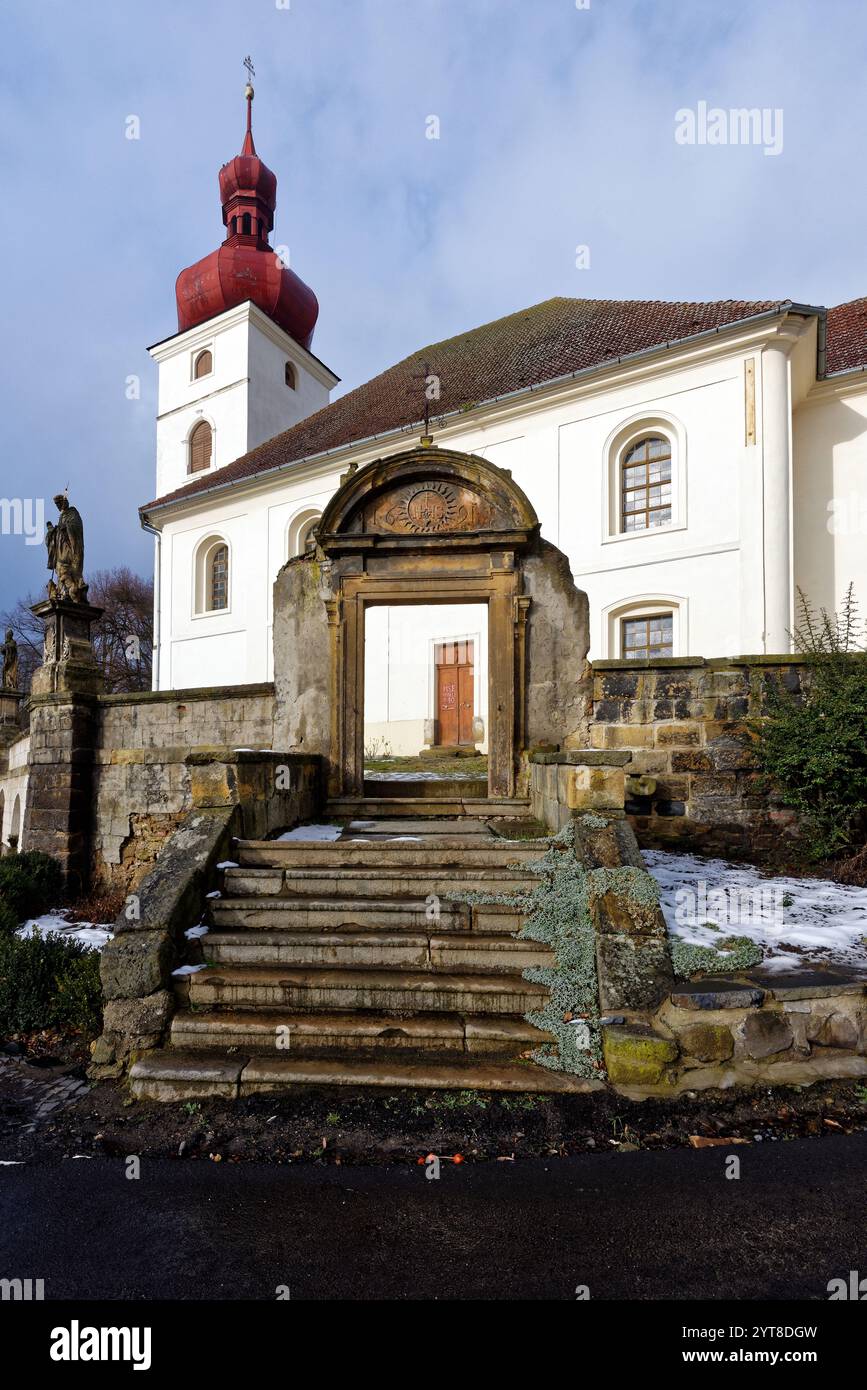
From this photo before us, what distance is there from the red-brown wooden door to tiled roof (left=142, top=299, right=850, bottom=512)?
235 inches

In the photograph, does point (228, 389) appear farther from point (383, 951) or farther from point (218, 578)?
point (383, 951)

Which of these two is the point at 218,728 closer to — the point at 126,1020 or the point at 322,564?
the point at 322,564

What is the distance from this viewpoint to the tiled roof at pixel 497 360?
15477 mm

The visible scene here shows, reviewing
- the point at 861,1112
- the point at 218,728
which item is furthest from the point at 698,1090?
the point at 218,728

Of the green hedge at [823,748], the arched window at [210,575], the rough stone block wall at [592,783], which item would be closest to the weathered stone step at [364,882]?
the rough stone block wall at [592,783]

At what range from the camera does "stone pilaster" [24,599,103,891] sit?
34.5ft

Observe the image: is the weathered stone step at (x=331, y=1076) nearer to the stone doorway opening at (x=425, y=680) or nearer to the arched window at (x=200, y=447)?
the stone doorway opening at (x=425, y=680)

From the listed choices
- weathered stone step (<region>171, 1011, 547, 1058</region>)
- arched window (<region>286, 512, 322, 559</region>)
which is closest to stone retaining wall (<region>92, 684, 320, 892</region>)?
weathered stone step (<region>171, 1011, 547, 1058</region>)

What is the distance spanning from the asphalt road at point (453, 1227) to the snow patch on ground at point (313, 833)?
10.7 ft

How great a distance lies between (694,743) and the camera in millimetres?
8078

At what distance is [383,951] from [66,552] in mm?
10031

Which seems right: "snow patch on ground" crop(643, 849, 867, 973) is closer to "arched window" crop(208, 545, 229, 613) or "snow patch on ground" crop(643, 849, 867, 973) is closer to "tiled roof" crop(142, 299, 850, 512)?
"tiled roof" crop(142, 299, 850, 512)

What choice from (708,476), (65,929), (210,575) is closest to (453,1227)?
(65,929)

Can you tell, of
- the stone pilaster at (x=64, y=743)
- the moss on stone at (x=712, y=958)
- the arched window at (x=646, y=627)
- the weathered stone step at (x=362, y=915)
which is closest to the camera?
the moss on stone at (x=712, y=958)
